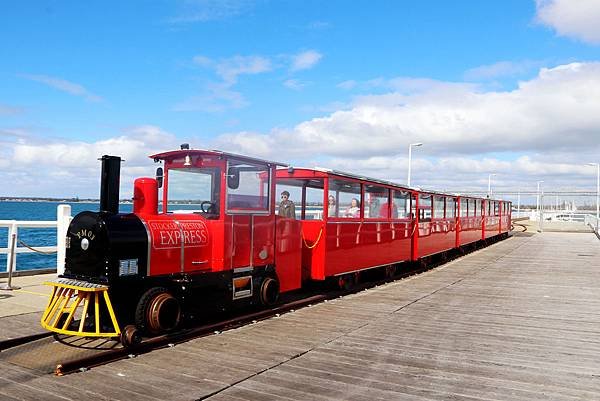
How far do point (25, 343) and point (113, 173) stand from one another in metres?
2.24

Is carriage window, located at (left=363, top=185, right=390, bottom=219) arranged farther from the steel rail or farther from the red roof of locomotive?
the steel rail

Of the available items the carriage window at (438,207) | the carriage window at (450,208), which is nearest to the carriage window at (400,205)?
the carriage window at (438,207)

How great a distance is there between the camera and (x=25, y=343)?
5855 mm

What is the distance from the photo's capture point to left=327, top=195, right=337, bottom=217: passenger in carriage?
9.83 metres

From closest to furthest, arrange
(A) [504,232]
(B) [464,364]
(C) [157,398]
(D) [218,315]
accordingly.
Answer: (C) [157,398], (B) [464,364], (D) [218,315], (A) [504,232]

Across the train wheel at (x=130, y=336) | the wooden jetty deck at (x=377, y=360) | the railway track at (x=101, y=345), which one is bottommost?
the wooden jetty deck at (x=377, y=360)

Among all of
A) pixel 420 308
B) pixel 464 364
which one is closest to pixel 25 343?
pixel 464 364

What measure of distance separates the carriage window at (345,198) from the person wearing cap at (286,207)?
74 centimetres

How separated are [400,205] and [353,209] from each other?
3.35m

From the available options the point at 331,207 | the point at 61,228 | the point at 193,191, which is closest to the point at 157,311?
the point at 193,191

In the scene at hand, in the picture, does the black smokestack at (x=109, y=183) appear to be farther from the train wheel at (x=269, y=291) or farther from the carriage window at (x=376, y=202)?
the carriage window at (x=376, y=202)

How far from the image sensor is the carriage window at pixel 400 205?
13.2 meters

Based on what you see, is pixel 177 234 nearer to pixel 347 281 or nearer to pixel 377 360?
pixel 377 360

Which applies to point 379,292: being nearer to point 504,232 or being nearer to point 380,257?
point 380,257
